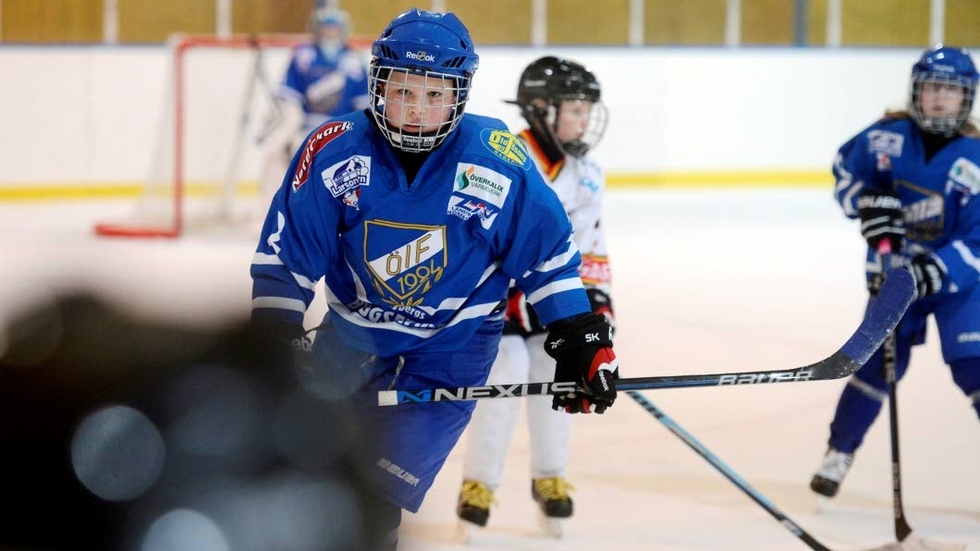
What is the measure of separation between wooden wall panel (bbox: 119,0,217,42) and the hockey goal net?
1460 millimetres

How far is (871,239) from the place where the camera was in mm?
3363

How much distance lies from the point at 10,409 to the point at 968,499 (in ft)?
10.0

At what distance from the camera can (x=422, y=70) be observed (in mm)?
2291

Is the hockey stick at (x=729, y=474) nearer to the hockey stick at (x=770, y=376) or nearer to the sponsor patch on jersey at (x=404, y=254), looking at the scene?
the hockey stick at (x=770, y=376)

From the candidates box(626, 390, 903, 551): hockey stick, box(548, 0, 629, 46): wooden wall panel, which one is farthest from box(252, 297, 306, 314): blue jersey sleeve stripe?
box(548, 0, 629, 46): wooden wall panel

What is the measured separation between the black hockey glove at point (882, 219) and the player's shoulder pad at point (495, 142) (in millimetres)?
1251

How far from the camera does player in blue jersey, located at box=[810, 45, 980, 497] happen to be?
3.31m

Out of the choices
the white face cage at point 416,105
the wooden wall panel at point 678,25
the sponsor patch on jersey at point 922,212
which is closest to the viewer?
the white face cage at point 416,105

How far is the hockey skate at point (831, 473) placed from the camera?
11.3ft

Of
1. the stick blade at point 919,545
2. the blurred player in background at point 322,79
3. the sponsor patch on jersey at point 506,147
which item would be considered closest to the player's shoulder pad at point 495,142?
the sponsor patch on jersey at point 506,147

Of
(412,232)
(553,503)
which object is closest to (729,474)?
(553,503)

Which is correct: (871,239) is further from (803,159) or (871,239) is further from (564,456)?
(803,159)

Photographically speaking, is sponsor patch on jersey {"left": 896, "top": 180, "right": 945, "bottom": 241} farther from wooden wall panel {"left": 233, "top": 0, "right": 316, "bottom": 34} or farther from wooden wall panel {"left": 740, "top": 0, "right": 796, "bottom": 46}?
wooden wall panel {"left": 740, "top": 0, "right": 796, "bottom": 46}

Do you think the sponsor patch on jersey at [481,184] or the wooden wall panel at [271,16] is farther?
the wooden wall panel at [271,16]
